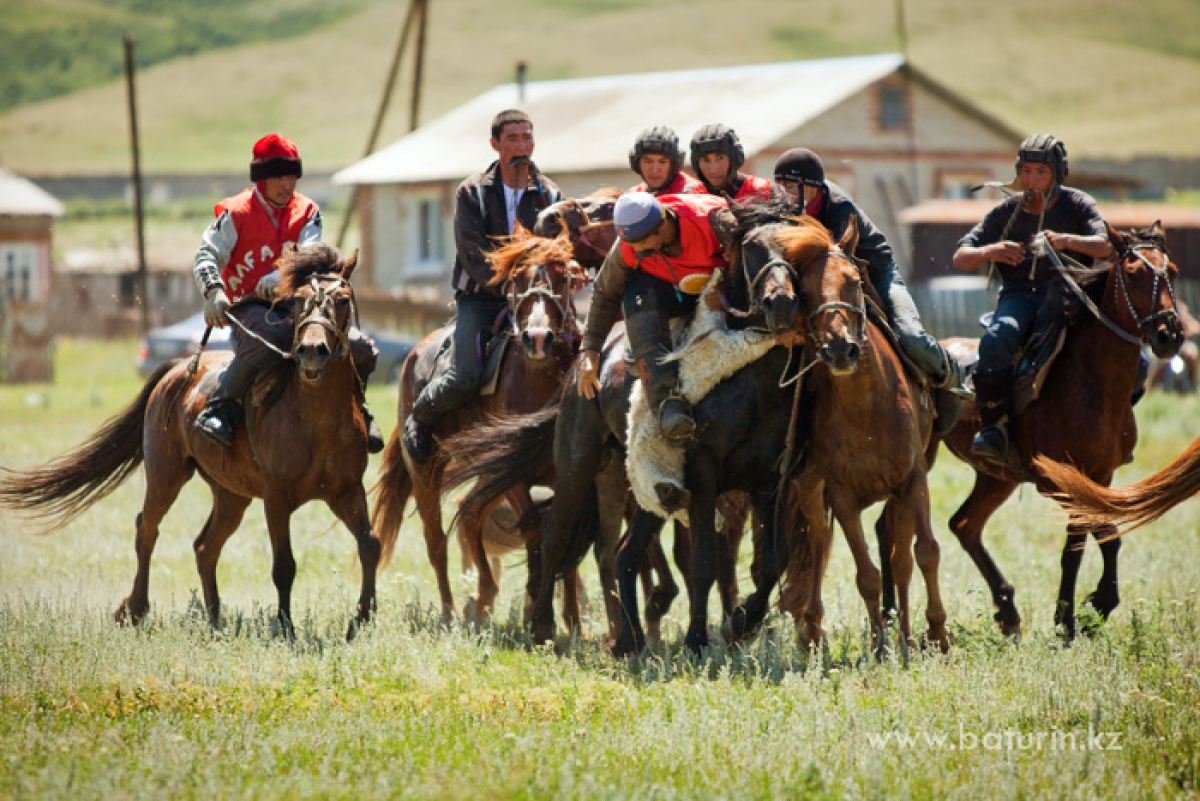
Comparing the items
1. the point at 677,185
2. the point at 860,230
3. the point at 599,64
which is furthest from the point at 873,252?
the point at 599,64

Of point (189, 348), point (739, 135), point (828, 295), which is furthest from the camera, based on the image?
point (739, 135)

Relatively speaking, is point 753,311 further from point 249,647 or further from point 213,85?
point 213,85

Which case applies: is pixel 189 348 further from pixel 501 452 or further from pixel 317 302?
pixel 317 302

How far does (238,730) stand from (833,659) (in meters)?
3.41

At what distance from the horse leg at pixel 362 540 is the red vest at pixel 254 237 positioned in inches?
58.3

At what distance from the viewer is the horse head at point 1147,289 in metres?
8.68

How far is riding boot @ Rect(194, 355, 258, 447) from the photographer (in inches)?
352

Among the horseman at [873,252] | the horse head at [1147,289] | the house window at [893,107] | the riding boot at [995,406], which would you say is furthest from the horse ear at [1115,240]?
the house window at [893,107]

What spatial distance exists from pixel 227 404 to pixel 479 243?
6.44 ft

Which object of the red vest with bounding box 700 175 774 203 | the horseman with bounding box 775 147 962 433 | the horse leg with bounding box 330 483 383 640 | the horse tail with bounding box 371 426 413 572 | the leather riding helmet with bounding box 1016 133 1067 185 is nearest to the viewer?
the red vest with bounding box 700 175 774 203

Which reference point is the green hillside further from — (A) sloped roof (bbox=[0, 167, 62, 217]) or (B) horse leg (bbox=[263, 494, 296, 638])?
(B) horse leg (bbox=[263, 494, 296, 638])

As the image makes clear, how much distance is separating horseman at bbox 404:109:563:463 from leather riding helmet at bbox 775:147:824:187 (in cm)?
204

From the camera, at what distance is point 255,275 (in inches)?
369

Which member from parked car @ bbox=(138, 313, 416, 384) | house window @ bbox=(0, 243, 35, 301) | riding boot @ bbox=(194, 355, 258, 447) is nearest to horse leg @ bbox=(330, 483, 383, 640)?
riding boot @ bbox=(194, 355, 258, 447)
